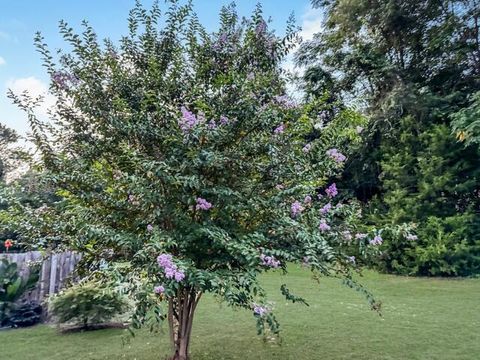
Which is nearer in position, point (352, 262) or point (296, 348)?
point (352, 262)

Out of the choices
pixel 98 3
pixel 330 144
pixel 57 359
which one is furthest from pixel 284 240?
pixel 98 3

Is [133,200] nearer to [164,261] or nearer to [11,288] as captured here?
[164,261]

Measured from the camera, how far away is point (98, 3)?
183 inches

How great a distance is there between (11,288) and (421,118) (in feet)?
29.0

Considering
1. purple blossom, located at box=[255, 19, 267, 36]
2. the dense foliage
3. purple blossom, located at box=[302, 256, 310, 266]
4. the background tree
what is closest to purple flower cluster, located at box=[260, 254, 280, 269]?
purple blossom, located at box=[302, 256, 310, 266]

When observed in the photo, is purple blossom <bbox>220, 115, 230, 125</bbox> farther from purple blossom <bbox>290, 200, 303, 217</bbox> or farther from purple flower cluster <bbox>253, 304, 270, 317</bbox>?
purple flower cluster <bbox>253, 304, 270, 317</bbox>

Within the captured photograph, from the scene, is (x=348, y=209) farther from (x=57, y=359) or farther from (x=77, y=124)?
(x=57, y=359)

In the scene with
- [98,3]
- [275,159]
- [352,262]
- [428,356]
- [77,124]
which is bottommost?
[428,356]

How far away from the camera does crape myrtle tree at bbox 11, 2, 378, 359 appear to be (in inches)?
92.8

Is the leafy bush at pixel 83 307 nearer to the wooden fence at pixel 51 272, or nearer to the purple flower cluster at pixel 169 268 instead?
the wooden fence at pixel 51 272

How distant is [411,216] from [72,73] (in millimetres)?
8237

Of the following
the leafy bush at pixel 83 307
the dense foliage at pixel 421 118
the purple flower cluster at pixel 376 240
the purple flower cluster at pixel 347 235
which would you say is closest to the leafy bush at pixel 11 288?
the leafy bush at pixel 83 307

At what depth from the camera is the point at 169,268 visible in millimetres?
1997

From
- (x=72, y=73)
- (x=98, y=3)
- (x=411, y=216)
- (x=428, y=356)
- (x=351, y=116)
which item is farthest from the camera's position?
(x=411, y=216)
